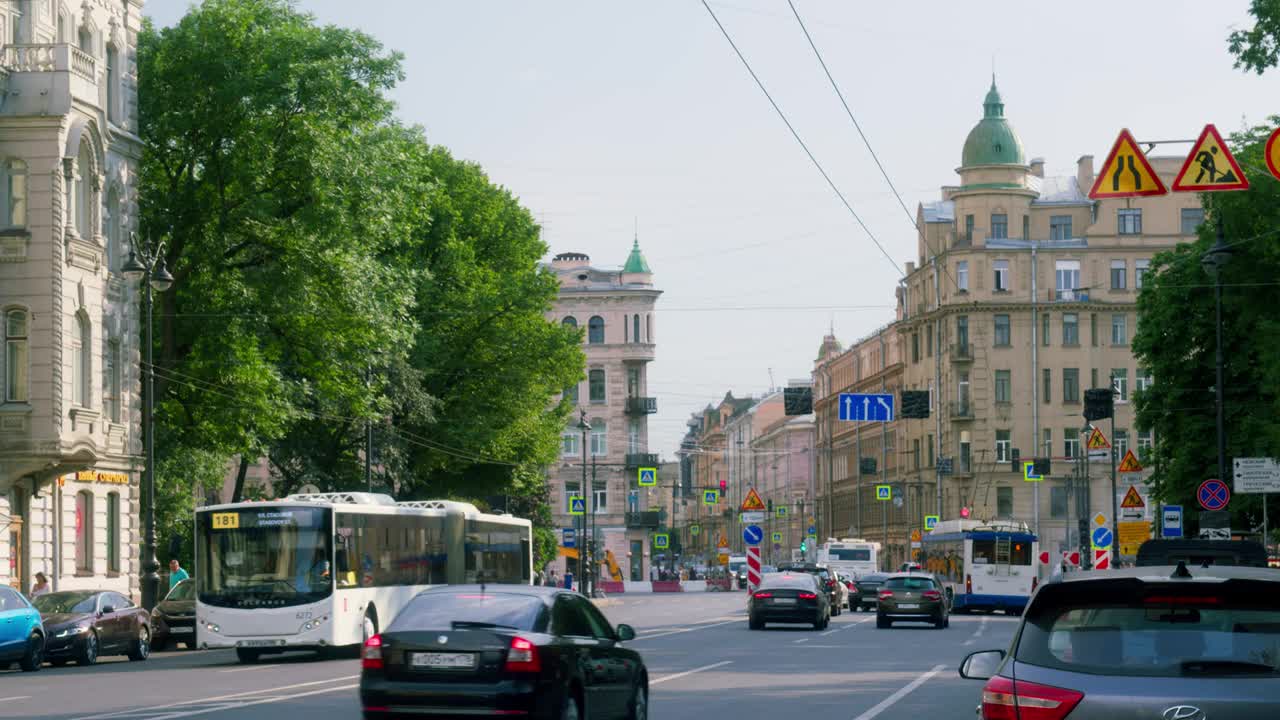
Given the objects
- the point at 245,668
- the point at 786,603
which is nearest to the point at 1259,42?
the point at 786,603

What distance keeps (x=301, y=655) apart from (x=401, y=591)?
2.24 meters

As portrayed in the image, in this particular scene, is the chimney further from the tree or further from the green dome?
the tree

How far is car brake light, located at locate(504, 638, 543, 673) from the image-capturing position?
50.3ft

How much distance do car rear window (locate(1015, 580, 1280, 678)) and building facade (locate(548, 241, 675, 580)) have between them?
11544 cm

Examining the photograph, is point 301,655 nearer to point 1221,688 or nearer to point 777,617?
point 777,617

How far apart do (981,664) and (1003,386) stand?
10775cm

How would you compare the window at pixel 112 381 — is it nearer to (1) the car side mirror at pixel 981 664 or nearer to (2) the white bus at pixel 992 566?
(2) the white bus at pixel 992 566

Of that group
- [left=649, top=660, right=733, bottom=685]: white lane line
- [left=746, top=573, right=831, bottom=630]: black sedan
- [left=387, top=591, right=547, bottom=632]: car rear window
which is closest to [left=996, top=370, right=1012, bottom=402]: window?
[left=746, top=573, right=831, bottom=630]: black sedan

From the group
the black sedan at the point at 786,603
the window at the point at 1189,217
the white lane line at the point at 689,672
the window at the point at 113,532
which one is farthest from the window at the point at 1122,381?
the white lane line at the point at 689,672

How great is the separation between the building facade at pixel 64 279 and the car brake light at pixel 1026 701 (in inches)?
1474

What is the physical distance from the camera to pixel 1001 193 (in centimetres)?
11400

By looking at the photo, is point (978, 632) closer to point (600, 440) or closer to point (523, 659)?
point (523, 659)

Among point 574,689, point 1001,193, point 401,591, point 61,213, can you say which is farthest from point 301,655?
point 1001,193

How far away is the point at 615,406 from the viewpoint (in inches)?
4926
